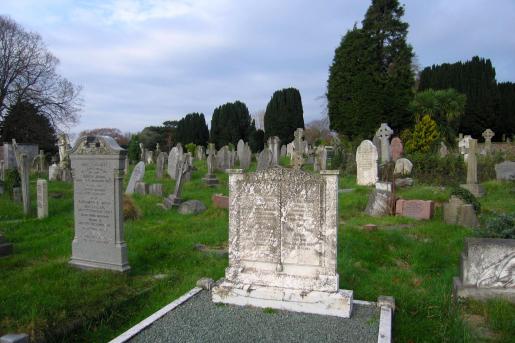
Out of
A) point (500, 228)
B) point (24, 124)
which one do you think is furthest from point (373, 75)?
point (24, 124)

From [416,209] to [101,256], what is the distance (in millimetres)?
6853

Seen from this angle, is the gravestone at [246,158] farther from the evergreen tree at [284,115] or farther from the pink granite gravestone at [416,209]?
the evergreen tree at [284,115]

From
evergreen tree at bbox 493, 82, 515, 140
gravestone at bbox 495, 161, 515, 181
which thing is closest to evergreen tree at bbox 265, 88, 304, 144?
evergreen tree at bbox 493, 82, 515, 140

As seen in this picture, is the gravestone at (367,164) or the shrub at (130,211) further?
the gravestone at (367,164)

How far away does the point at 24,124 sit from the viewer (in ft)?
103

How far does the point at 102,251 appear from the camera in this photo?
6.52 metres

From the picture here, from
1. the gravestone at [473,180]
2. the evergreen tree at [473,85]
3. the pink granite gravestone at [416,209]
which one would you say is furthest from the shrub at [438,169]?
the evergreen tree at [473,85]

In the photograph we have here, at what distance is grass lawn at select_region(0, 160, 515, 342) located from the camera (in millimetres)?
4520

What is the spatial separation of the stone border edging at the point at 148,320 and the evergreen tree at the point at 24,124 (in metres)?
30.9

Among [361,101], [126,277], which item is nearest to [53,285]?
[126,277]

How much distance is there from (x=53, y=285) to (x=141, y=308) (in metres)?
1.26

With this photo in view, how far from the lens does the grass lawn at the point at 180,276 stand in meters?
4.52

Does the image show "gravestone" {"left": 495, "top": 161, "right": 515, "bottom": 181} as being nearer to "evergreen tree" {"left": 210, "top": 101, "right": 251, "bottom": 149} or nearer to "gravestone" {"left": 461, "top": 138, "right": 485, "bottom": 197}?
"gravestone" {"left": 461, "top": 138, "right": 485, "bottom": 197}

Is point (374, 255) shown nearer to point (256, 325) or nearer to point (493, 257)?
point (493, 257)
